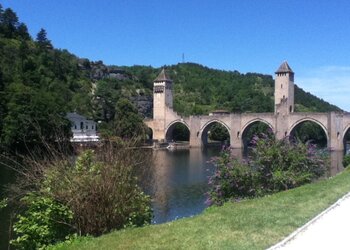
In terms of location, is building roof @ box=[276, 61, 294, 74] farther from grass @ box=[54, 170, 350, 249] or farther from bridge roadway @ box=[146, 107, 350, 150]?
grass @ box=[54, 170, 350, 249]

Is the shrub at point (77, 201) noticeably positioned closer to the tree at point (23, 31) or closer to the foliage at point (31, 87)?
the foliage at point (31, 87)

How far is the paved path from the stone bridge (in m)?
53.7

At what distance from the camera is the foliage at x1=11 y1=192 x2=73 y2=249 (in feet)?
33.7

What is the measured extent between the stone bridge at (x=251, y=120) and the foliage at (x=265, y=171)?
4539 centimetres

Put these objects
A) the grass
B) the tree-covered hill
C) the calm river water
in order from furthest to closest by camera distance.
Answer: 1. the tree-covered hill
2. the calm river water
3. the grass

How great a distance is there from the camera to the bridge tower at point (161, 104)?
276 ft

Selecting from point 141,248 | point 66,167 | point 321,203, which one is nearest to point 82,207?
point 66,167

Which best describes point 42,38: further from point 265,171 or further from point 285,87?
point 265,171

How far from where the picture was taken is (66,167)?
443 inches

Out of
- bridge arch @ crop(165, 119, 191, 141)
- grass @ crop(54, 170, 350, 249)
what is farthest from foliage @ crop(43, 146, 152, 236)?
bridge arch @ crop(165, 119, 191, 141)

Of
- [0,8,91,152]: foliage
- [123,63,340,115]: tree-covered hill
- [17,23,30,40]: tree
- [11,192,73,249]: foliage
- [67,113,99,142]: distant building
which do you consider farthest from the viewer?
[123,63,340,115]: tree-covered hill

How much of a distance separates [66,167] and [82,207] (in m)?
1.34

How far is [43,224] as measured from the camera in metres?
10.4

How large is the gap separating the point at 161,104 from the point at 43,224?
2948 inches
